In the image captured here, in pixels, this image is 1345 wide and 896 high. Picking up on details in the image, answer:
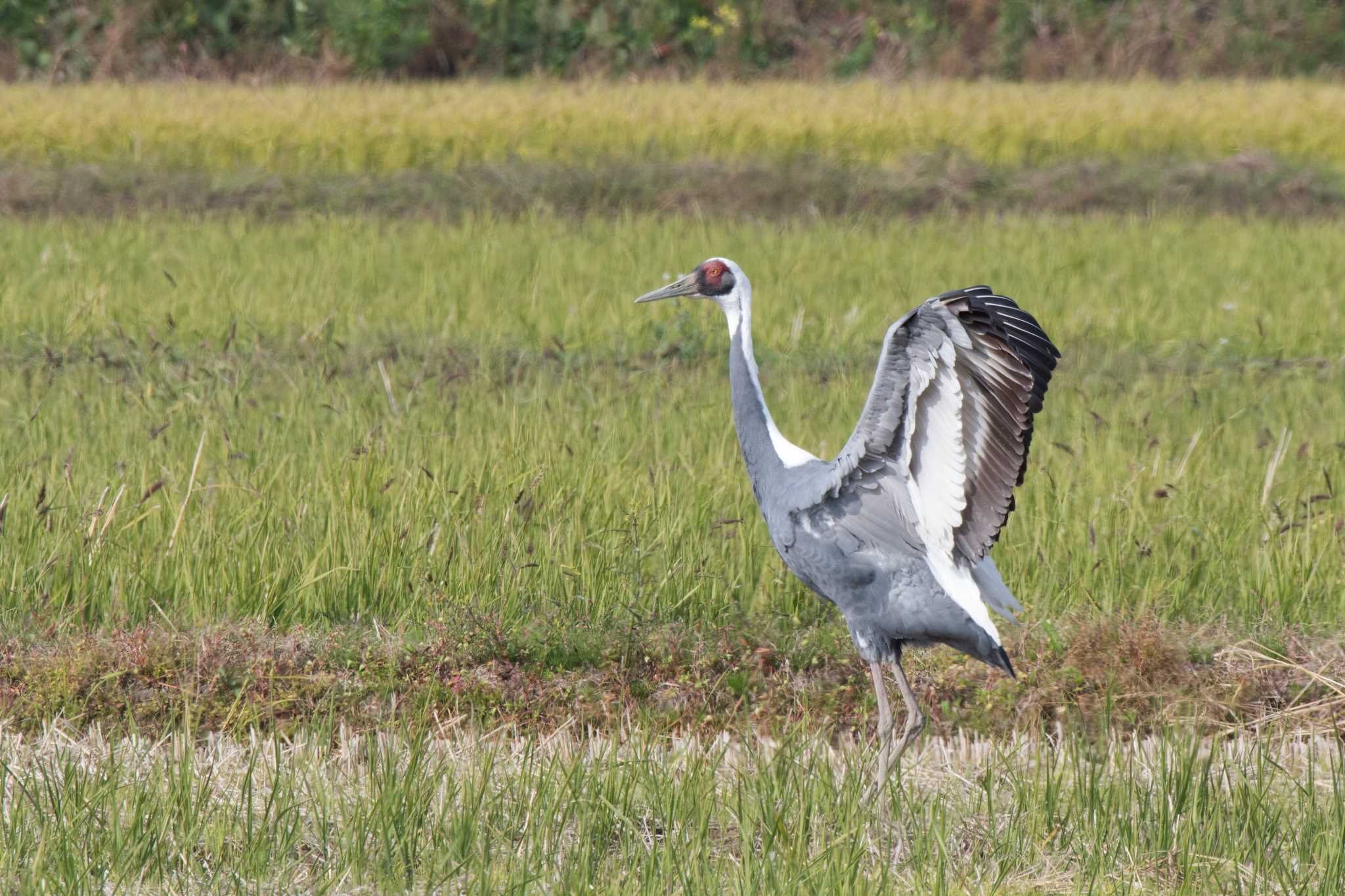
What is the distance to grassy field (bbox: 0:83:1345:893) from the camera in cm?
303

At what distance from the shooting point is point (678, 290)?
3791 mm

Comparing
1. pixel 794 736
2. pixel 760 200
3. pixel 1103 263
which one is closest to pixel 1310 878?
pixel 794 736

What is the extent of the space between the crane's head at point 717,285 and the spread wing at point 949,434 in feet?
1.74

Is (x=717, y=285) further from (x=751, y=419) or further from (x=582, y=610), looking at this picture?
(x=582, y=610)

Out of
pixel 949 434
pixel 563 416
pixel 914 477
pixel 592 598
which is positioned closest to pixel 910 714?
pixel 914 477

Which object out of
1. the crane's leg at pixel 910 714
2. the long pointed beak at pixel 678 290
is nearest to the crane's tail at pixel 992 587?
the crane's leg at pixel 910 714

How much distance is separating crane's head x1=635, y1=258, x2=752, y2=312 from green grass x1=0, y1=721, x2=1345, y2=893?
0.96m

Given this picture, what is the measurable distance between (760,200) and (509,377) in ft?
16.0

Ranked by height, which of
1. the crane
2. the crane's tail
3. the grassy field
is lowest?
the grassy field

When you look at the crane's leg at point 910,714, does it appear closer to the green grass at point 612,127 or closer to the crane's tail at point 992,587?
the crane's tail at point 992,587

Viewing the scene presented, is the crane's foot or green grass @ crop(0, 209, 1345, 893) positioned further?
the crane's foot

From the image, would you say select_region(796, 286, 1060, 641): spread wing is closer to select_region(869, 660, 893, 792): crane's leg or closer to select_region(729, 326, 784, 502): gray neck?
select_region(729, 326, 784, 502): gray neck

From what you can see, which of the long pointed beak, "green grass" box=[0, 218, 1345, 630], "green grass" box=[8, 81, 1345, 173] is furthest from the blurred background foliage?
the long pointed beak

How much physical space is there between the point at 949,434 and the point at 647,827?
92 centimetres
